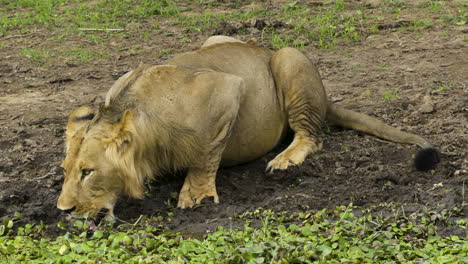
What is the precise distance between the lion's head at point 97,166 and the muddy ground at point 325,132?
381mm

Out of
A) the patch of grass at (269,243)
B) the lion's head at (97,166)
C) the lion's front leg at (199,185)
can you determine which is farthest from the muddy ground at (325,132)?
the lion's head at (97,166)

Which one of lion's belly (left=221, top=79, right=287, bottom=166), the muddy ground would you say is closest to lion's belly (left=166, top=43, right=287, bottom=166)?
lion's belly (left=221, top=79, right=287, bottom=166)

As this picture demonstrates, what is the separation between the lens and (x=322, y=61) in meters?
9.52

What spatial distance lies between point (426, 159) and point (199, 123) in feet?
5.62

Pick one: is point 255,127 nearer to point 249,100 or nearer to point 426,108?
point 249,100

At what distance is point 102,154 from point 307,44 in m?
5.15

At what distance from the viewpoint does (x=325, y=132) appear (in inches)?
290

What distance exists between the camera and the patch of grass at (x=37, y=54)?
1023 centimetres

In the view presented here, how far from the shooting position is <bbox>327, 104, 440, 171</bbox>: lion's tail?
6.16 m

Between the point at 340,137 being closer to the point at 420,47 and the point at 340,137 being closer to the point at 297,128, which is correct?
the point at 297,128

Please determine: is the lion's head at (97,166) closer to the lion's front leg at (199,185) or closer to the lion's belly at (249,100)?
the lion's front leg at (199,185)

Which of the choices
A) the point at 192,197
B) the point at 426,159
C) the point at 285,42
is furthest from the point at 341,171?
the point at 285,42

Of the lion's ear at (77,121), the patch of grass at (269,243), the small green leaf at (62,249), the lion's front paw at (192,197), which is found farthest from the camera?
the lion's front paw at (192,197)

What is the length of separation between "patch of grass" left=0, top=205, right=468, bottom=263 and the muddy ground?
0.23 m
